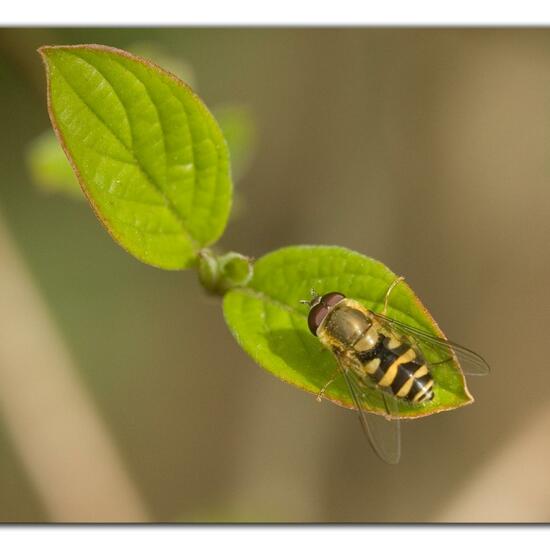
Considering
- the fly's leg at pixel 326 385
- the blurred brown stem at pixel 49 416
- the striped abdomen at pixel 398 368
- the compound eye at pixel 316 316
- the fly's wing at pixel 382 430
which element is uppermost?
the compound eye at pixel 316 316

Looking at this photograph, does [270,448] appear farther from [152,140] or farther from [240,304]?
[152,140]

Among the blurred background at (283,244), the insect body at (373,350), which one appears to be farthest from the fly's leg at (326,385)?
the blurred background at (283,244)

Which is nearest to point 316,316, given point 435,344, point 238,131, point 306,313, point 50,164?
point 306,313

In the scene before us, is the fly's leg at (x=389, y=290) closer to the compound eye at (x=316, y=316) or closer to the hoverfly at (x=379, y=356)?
the hoverfly at (x=379, y=356)

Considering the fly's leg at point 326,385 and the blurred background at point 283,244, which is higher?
the fly's leg at point 326,385

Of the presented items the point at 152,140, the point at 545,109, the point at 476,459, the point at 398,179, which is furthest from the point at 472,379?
the point at 152,140

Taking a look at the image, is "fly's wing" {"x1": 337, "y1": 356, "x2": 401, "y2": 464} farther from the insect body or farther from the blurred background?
the blurred background

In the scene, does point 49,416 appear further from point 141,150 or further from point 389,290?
point 389,290
